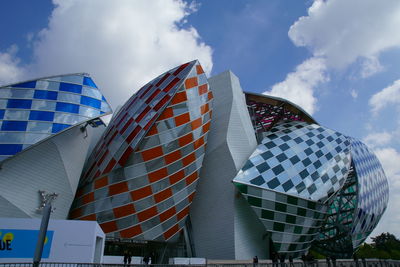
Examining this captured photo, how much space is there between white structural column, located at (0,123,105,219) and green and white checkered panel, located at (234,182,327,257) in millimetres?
10477

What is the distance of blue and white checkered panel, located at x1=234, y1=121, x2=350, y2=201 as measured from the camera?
72.5ft

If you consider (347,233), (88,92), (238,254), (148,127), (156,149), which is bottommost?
(238,254)

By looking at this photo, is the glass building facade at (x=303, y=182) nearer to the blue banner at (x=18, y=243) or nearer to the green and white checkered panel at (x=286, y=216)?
the green and white checkered panel at (x=286, y=216)

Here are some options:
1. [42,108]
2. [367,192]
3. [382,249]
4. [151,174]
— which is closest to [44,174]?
[42,108]

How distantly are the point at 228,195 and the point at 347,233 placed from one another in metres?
18.2

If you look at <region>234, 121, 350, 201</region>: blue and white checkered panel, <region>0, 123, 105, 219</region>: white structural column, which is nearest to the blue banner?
<region>0, 123, 105, 219</region>: white structural column

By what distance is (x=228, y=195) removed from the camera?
21.9m

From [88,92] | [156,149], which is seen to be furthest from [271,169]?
[88,92]

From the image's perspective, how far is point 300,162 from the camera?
24953 mm

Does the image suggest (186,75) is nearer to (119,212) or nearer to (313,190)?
(119,212)

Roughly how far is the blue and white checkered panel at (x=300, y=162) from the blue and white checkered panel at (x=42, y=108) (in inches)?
431

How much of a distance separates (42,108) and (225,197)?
43.9 ft

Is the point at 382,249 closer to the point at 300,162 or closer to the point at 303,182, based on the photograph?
the point at 300,162

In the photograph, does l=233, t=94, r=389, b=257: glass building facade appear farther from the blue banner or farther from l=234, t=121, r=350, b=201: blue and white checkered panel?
the blue banner
